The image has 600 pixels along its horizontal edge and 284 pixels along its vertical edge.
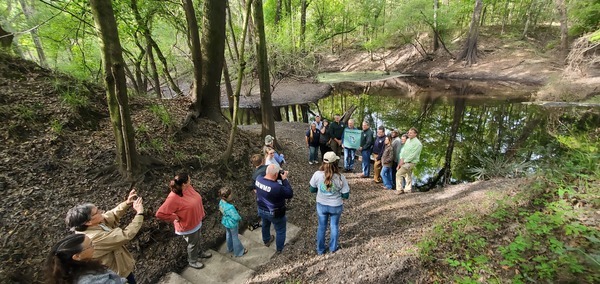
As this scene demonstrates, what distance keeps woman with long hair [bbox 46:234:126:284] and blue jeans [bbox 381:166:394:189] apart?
7.07 metres

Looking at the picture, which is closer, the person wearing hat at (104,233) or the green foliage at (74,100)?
the person wearing hat at (104,233)

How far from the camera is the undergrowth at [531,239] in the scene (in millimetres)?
2992

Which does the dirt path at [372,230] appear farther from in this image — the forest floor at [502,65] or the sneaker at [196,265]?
the forest floor at [502,65]

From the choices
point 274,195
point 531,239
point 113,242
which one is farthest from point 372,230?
point 113,242

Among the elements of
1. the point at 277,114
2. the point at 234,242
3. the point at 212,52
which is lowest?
the point at 234,242

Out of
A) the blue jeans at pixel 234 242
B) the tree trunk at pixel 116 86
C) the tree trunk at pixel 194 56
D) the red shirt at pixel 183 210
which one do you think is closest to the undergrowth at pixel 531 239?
the blue jeans at pixel 234 242

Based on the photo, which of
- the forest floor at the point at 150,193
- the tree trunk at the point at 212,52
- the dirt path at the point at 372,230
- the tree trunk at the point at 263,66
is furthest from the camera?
the tree trunk at the point at 263,66

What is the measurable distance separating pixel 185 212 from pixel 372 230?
133 inches

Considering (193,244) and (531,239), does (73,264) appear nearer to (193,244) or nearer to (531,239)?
(193,244)

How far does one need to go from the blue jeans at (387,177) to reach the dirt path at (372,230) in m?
0.27

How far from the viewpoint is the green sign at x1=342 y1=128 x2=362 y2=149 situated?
896cm

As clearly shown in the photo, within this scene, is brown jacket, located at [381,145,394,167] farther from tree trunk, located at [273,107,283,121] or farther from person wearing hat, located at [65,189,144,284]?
tree trunk, located at [273,107,283,121]

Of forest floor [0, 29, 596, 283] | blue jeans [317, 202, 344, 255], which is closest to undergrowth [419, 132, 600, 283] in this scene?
forest floor [0, 29, 596, 283]

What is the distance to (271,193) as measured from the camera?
4535 mm
